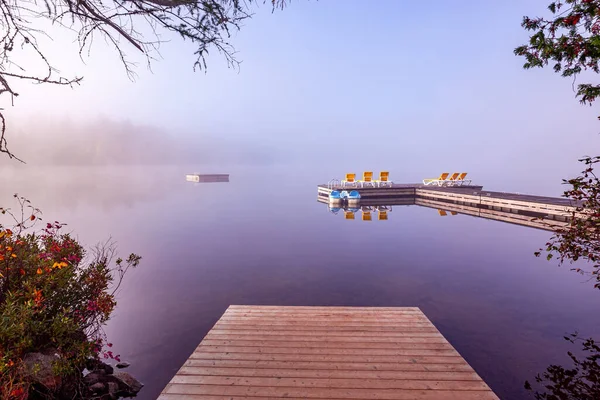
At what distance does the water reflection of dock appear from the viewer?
17250 mm

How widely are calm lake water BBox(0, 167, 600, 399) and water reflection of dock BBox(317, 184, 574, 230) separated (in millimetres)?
1707

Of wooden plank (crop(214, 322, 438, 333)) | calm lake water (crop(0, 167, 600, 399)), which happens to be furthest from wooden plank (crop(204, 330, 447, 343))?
calm lake water (crop(0, 167, 600, 399))

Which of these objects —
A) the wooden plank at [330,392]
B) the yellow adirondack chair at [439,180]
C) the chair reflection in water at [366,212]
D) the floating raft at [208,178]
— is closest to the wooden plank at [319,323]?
the wooden plank at [330,392]

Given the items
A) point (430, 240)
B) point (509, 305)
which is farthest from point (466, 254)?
point (509, 305)

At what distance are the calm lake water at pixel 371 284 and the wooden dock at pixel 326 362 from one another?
5.43 feet

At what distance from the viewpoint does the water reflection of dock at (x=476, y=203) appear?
1725cm

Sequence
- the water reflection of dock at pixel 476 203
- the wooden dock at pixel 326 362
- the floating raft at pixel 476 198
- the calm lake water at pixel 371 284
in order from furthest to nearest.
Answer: the floating raft at pixel 476 198 < the water reflection of dock at pixel 476 203 < the calm lake water at pixel 371 284 < the wooden dock at pixel 326 362

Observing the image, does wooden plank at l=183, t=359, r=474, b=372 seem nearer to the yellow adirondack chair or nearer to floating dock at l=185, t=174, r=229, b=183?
the yellow adirondack chair

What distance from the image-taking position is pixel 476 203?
950 inches

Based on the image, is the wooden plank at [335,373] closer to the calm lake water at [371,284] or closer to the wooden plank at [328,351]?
the wooden plank at [328,351]

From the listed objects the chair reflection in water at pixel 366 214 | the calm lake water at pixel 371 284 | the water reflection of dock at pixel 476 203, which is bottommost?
the calm lake water at pixel 371 284

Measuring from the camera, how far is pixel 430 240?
15.5m

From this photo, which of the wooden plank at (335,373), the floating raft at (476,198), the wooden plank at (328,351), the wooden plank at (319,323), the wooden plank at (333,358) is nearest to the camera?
the wooden plank at (335,373)

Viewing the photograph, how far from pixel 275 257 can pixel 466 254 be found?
7724 millimetres
